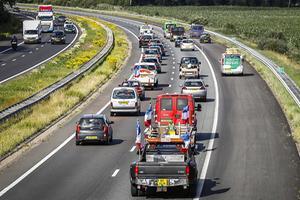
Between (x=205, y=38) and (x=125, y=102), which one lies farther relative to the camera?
(x=205, y=38)

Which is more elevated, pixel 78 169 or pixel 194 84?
pixel 78 169

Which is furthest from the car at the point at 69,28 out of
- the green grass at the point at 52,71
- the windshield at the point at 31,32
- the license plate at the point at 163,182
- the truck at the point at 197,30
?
the license plate at the point at 163,182

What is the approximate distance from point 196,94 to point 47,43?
62.3m

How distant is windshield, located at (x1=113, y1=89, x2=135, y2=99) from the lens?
1807 inches

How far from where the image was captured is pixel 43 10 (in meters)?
129

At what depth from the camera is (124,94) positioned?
46.1 m

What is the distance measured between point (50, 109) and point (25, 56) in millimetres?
43272

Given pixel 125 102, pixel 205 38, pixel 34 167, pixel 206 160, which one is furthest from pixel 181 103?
pixel 205 38

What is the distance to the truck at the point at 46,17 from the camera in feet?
420

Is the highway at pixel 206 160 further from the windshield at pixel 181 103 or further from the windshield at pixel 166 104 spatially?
the windshield at pixel 166 104

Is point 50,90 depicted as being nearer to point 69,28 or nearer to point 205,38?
point 205,38


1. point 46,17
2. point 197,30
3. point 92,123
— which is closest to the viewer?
point 92,123

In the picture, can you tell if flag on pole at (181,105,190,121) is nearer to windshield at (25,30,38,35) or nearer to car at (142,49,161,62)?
car at (142,49,161,62)

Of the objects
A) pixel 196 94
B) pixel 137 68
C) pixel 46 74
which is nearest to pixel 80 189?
pixel 196 94
